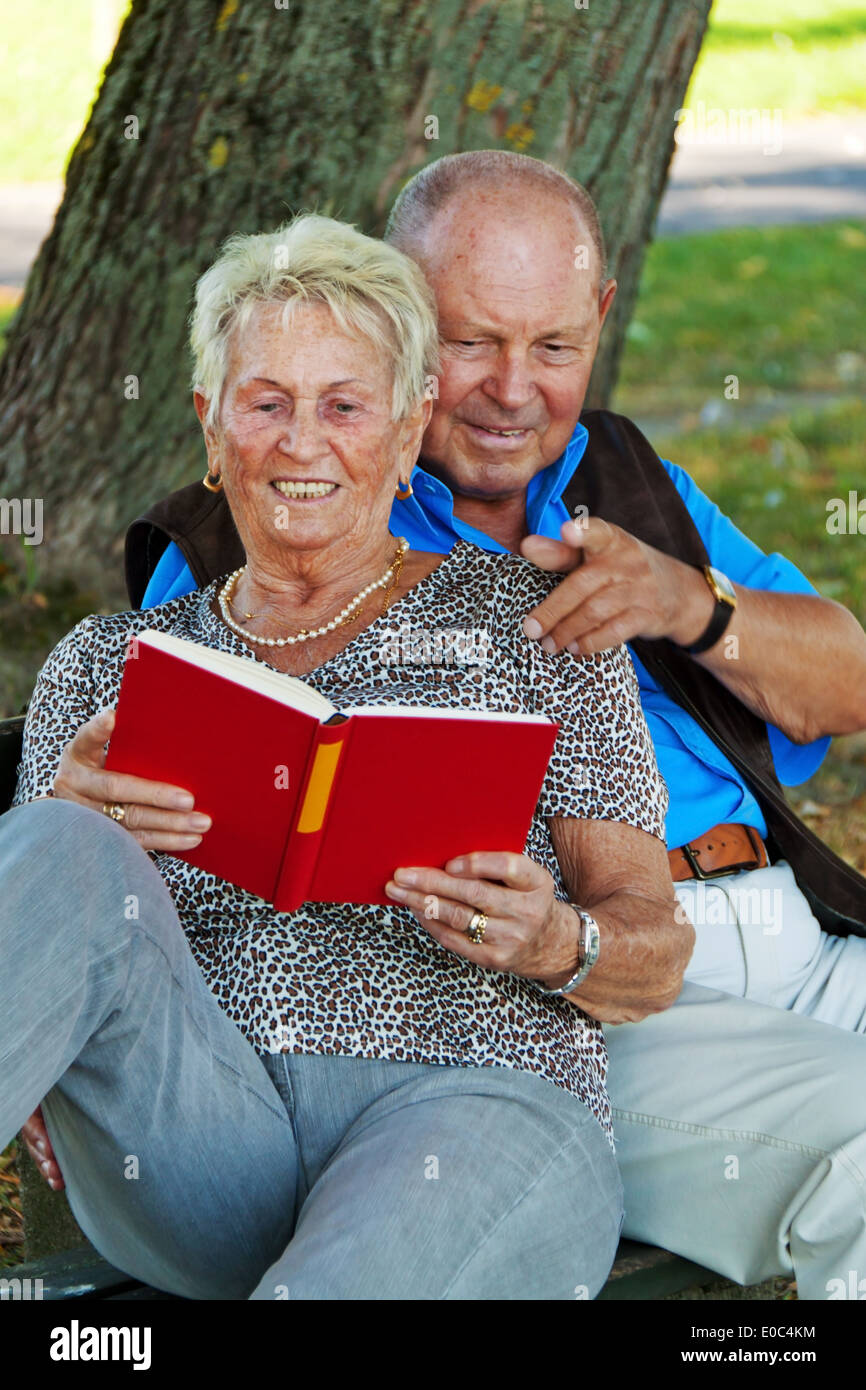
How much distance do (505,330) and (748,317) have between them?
7.96 meters

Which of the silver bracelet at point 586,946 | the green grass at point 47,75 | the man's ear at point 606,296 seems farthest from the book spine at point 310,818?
the green grass at point 47,75

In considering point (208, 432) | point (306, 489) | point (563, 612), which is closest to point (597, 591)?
point (563, 612)

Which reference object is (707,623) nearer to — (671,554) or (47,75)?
(671,554)

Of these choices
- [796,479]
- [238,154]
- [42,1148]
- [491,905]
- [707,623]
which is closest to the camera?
[491,905]

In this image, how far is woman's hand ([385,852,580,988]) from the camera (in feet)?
7.74

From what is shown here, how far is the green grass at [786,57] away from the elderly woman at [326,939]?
1404cm

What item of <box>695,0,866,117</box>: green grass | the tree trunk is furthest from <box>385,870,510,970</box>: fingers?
<box>695,0,866,117</box>: green grass

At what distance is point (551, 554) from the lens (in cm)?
280

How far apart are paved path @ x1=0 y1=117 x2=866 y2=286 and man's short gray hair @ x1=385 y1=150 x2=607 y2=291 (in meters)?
7.91

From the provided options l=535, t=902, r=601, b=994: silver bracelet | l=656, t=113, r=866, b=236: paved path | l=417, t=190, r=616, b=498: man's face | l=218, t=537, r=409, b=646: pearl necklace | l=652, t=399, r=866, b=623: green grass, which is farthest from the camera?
l=656, t=113, r=866, b=236: paved path

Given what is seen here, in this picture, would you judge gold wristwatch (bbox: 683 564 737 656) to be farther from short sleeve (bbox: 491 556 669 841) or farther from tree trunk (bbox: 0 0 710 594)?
tree trunk (bbox: 0 0 710 594)

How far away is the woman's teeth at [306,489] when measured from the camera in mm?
2799

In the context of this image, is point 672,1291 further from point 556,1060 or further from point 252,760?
point 252,760
